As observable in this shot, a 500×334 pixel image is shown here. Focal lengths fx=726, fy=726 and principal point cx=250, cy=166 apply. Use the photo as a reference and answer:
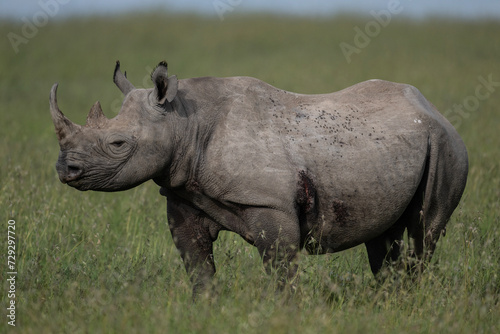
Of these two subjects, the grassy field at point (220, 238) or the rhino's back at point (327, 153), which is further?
→ the rhino's back at point (327, 153)

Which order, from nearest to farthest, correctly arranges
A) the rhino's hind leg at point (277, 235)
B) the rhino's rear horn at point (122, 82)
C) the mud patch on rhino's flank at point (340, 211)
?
the rhino's hind leg at point (277, 235) < the mud patch on rhino's flank at point (340, 211) < the rhino's rear horn at point (122, 82)

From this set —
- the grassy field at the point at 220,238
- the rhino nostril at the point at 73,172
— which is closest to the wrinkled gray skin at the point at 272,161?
the rhino nostril at the point at 73,172

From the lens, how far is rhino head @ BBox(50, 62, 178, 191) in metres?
4.99

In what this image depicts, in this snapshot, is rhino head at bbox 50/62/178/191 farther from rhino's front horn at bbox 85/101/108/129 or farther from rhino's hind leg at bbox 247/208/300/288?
rhino's hind leg at bbox 247/208/300/288

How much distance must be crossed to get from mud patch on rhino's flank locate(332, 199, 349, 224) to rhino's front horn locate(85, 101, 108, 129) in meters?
1.80

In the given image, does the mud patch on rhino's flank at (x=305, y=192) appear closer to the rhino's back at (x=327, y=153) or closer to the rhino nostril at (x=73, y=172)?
the rhino's back at (x=327, y=153)

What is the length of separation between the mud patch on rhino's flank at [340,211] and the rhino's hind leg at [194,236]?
927 millimetres

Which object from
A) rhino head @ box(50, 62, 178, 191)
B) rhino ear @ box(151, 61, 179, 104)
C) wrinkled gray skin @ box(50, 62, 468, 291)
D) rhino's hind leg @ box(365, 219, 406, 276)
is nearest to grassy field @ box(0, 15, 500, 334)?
rhino's hind leg @ box(365, 219, 406, 276)

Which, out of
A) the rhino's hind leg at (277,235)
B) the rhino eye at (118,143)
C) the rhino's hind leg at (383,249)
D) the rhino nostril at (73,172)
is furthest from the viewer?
the rhino's hind leg at (383,249)

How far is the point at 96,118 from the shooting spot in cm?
516

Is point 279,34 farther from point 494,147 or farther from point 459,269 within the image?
point 459,269

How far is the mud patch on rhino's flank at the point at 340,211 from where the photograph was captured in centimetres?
546

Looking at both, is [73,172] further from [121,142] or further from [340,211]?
[340,211]

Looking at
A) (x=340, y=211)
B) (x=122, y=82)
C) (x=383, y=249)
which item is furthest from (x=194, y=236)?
(x=383, y=249)
